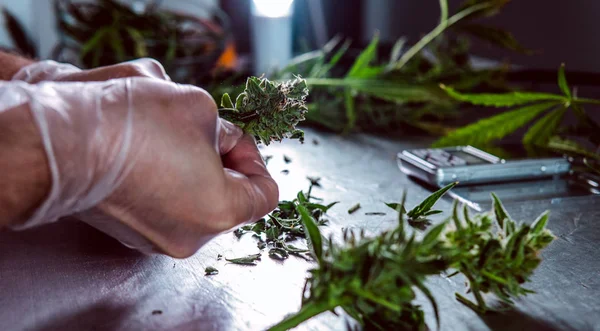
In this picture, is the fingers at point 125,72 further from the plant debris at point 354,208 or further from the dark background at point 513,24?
the dark background at point 513,24

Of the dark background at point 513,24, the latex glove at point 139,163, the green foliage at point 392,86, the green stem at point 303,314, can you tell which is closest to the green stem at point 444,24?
the green foliage at point 392,86

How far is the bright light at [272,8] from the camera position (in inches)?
63.6

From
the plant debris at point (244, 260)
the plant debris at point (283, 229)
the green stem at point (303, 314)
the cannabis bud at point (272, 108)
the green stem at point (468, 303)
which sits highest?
the cannabis bud at point (272, 108)

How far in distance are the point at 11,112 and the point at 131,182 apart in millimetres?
103

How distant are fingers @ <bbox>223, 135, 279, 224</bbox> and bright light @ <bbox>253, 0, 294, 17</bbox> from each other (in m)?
1.10

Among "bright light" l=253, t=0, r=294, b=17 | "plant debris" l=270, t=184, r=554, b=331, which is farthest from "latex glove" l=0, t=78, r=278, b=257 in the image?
"bright light" l=253, t=0, r=294, b=17

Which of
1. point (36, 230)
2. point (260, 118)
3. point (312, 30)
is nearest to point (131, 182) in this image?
point (260, 118)

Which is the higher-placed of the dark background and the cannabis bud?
the cannabis bud

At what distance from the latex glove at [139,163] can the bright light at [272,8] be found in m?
1.15

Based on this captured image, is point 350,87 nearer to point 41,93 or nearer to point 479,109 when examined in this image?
point 479,109

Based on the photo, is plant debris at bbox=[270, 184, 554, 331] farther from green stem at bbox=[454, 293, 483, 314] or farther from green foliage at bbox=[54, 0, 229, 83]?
green foliage at bbox=[54, 0, 229, 83]

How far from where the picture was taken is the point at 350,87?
1.19 m

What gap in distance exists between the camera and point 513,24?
164 centimetres

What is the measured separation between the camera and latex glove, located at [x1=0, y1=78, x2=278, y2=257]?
448 mm
